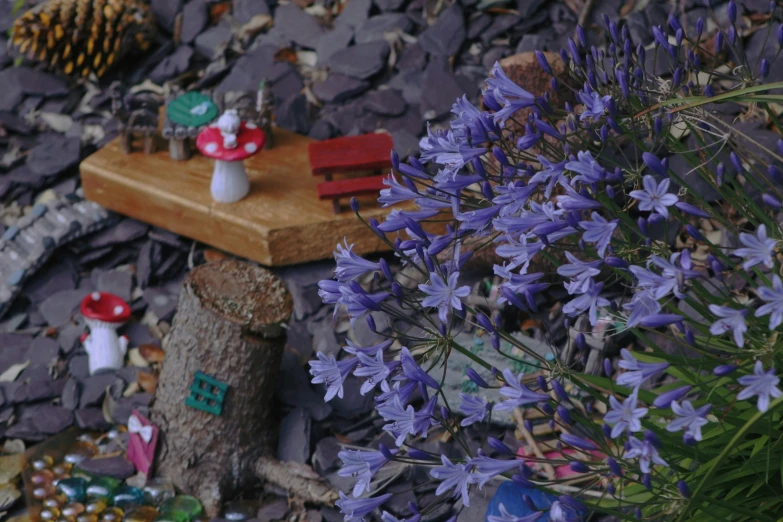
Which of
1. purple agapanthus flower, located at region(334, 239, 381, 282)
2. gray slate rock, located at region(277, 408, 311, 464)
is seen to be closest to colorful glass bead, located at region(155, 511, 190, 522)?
gray slate rock, located at region(277, 408, 311, 464)

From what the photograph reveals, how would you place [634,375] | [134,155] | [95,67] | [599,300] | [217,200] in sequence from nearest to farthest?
[634,375] < [599,300] < [217,200] < [134,155] < [95,67]

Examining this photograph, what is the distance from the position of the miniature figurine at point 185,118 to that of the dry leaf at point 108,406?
941mm

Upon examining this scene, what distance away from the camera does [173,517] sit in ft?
8.54

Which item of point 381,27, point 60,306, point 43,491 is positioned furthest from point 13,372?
point 381,27

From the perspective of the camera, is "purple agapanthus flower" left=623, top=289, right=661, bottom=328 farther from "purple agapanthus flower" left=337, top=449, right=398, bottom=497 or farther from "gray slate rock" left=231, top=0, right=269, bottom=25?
"gray slate rock" left=231, top=0, right=269, bottom=25

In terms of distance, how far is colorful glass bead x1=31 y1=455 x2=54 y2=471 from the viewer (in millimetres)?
2754

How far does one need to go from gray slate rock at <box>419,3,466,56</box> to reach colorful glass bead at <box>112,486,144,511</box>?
2.07 meters

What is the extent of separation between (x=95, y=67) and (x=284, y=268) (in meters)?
1.47

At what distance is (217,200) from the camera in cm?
323

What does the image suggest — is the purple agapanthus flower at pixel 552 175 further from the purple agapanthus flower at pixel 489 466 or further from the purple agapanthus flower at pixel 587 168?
the purple agapanthus flower at pixel 489 466

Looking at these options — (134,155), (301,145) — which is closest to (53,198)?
(134,155)

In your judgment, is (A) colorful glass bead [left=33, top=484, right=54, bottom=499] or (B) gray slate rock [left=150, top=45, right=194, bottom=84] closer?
(A) colorful glass bead [left=33, top=484, right=54, bottom=499]

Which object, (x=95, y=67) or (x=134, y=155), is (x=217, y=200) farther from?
(x=95, y=67)

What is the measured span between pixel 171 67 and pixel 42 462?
6.34ft
